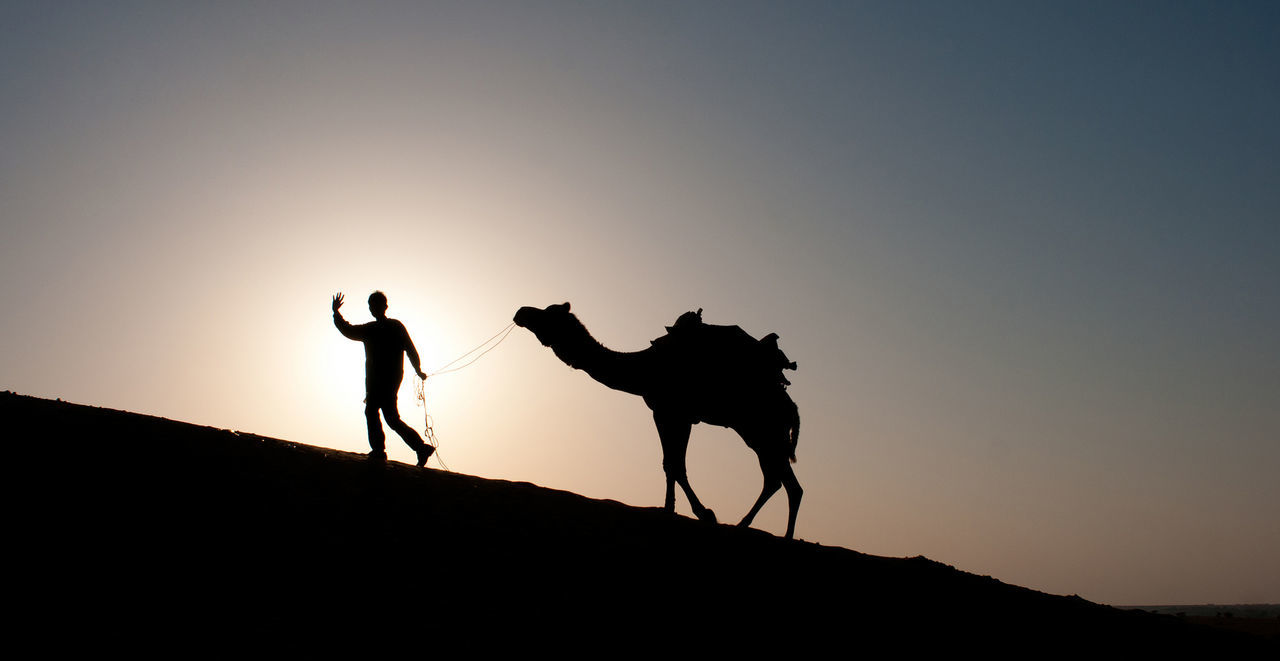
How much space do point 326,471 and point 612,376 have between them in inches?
186

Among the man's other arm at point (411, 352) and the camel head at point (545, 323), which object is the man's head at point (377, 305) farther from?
the camel head at point (545, 323)

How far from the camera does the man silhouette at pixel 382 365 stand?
1324 cm

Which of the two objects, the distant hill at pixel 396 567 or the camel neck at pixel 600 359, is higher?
the camel neck at pixel 600 359

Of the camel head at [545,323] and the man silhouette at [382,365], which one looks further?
the camel head at [545,323]

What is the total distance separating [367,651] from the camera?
20.8 feet

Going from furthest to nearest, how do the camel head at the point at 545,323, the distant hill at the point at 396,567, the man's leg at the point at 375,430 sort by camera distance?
the camel head at the point at 545,323
the man's leg at the point at 375,430
the distant hill at the point at 396,567

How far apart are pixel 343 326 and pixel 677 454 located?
4.94 meters

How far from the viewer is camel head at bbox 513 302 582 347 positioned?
47.0 feet

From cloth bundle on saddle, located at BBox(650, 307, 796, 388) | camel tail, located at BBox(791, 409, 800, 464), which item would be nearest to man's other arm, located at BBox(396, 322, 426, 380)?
cloth bundle on saddle, located at BBox(650, 307, 796, 388)

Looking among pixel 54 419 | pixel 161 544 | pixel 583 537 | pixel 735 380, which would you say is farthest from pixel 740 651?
pixel 54 419

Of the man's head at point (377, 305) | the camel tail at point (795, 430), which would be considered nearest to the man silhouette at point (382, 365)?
the man's head at point (377, 305)

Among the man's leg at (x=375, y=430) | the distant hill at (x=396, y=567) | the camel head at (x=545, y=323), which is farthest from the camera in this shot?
the camel head at (x=545, y=323)

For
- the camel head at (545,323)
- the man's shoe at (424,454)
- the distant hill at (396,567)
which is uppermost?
the camel head at (545,323)

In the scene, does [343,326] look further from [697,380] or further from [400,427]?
[697,380]
